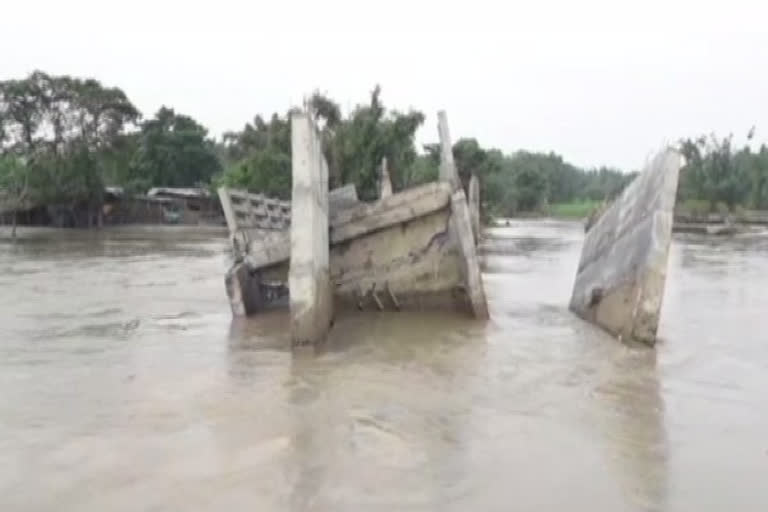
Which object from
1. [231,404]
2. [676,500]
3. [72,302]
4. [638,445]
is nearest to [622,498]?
[676,500]

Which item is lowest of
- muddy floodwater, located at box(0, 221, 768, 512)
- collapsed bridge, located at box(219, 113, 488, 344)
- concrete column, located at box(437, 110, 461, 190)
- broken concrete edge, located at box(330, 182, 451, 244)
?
muddy floodwater, located at box(0, 221, 768, 512)

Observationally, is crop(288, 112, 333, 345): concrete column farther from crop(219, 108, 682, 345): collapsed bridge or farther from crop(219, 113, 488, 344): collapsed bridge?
crop(219, 113, 488, 344): collapsed bridge

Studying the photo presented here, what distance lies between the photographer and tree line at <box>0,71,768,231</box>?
3362cm

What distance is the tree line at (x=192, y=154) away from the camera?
1324 inches

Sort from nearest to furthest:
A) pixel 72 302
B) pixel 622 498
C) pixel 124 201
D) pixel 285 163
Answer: pixel 622 498, pixel 72 302, pixel 285 163, pixel 124 201

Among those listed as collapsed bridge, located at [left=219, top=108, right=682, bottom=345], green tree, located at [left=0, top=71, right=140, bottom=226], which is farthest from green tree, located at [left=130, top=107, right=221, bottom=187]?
collapsed bridge, located at [left=219, top=108, right=682, bottom=345]

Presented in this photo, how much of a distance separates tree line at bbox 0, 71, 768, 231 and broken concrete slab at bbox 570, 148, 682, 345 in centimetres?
1336

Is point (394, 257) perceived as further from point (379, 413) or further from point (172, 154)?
point (172, 154)

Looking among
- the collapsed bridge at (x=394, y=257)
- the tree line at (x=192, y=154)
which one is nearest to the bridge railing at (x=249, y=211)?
the collapsed bridge at (x=394, y=257)

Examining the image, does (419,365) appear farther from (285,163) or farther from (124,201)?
(124,201)

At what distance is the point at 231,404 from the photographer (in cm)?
623

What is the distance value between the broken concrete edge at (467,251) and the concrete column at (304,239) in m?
2.49

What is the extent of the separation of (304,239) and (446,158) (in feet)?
14.3

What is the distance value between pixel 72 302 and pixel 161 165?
149 feet
